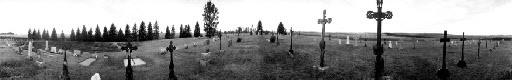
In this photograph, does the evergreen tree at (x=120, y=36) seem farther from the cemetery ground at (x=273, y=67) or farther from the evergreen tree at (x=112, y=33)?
the cemetery ground at (x=273, y=67)

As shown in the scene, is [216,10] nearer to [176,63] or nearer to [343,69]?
[176,63]

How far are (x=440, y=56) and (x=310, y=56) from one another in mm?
12441

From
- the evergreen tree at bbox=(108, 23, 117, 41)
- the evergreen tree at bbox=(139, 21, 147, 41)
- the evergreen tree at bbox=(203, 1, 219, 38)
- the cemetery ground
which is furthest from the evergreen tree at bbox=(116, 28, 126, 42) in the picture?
the cemetery ground

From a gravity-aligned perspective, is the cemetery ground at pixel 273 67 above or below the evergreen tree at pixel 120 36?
below

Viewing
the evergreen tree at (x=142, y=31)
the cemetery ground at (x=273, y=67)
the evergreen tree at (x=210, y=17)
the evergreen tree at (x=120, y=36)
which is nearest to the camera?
the cemetery ground at (x=273, y=67)

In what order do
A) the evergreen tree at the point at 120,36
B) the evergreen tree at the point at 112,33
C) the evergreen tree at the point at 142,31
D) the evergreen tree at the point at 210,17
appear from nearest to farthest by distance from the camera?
1. the evergreen tree at the point at 210,17
2. the evergreen tree at the point at 142,31
3. the evergreen tree at the point at 112,33
4. the evergreen tree at the point at 120,36

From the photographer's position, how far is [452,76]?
24.8m

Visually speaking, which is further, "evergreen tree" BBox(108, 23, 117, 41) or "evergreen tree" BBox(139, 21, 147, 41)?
"evergreen tree" BBox(108, 23, 117, 41)

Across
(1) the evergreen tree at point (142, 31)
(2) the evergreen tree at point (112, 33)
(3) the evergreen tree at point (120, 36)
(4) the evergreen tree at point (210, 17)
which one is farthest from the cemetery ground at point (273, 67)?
(2) the evergreen tree at point (112, 33)

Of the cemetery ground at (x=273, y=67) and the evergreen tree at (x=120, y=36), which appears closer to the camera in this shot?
the cemetery ground at (x=273, y=67)

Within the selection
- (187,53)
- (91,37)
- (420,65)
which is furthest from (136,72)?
(91,37)

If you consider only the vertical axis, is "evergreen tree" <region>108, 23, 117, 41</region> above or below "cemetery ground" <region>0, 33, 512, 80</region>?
above

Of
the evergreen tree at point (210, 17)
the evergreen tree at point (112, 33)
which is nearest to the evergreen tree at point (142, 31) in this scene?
the evergreen tree at point (112, 33)

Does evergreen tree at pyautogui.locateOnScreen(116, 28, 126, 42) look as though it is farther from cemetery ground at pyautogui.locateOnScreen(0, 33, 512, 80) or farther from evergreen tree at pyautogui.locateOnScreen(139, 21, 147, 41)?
cemetery ground at pyautogui.locateOnScreen(0, 33, 512, 80)
